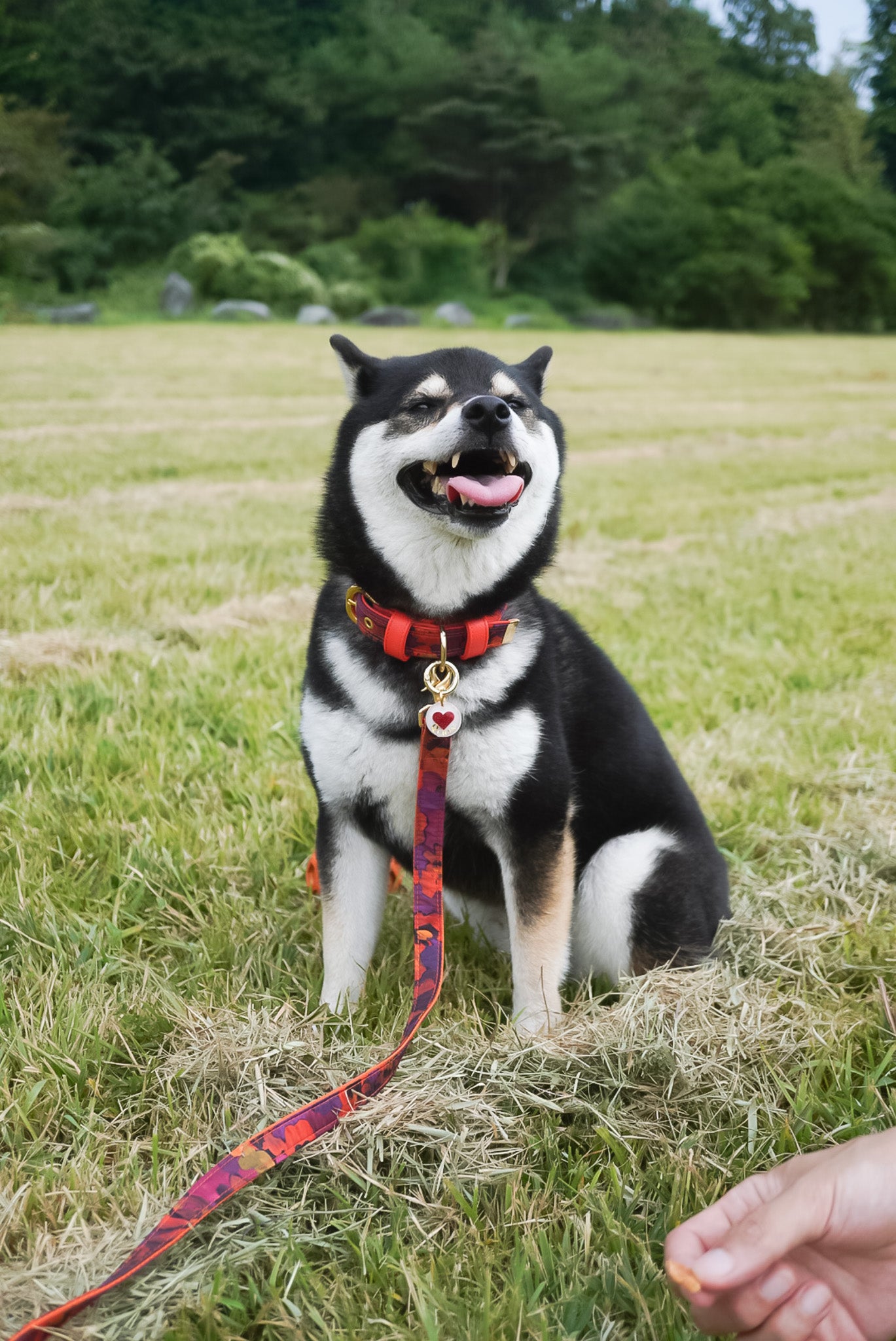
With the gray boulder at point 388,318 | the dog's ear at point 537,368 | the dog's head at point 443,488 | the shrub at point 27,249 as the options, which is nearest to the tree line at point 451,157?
the shrub at point 27,249

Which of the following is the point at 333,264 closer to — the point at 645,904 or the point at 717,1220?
the point at 645,904

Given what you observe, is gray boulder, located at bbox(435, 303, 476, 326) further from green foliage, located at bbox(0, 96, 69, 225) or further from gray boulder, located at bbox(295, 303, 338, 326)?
green foliage, located at bbox(0, 96, 69, 225)

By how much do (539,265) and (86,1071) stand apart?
37.2 meters

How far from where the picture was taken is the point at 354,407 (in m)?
2.04

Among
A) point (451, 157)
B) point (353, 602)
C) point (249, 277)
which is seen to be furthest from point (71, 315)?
point (353, 602)

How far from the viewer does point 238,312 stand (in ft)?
72.4

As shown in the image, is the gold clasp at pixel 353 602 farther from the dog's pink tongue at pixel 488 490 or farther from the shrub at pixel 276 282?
the shrub at pixel 276 282

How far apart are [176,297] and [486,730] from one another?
2346 centimetres

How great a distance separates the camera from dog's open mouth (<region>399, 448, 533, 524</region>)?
5.65 feet

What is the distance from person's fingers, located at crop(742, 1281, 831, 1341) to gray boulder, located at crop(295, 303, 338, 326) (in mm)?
23046

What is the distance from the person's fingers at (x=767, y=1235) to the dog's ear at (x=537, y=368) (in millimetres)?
1659

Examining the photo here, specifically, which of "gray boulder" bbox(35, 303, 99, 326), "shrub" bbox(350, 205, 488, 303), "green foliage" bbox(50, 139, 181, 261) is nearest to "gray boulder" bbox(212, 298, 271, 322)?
"gray boulder" bbox(35, 303, 99, 326)

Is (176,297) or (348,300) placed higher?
(348,300)

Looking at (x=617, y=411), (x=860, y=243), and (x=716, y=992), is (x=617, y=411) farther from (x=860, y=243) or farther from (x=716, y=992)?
(x=860, y=243)
